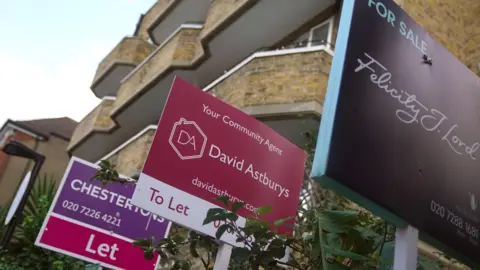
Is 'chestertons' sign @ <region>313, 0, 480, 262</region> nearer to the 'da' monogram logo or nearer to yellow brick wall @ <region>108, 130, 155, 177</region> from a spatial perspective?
the 'da' monogram logo

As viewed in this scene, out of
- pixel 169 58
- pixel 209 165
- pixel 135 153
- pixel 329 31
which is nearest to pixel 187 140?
pixel 209 165

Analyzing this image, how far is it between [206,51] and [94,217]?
8403 millimetres

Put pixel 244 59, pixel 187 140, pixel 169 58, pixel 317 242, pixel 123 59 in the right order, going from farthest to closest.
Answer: pixel 123 59 < pixel 169 58 < pixel 244 59 < pixel 187 140 < pixel 317 242

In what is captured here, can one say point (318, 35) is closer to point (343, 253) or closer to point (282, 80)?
point (282, 80)

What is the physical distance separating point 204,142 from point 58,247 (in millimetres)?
1998

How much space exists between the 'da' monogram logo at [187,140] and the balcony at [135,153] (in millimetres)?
8271

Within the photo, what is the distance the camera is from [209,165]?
3.82 m

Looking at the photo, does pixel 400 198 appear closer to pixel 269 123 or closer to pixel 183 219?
pixel 183 219

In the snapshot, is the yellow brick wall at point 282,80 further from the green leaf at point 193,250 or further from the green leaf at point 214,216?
the green leaf at point 214,216

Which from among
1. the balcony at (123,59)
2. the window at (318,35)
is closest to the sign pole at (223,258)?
the window at (318,35)

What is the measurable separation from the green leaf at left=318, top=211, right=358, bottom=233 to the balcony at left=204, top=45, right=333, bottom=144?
235 inches

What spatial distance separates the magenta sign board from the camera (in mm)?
4852

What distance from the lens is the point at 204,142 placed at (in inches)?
153

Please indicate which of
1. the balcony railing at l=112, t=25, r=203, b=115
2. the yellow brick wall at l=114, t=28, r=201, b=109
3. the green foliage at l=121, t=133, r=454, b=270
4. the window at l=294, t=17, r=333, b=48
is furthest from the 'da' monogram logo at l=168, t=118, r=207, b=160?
the yellow brick wall at l=114, t=28, r=201, b=109
